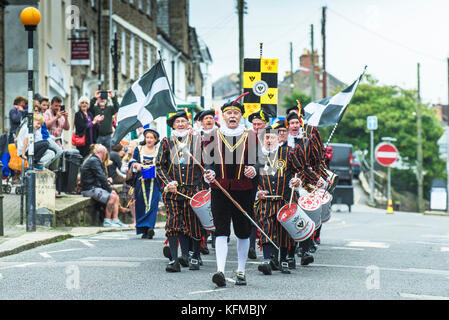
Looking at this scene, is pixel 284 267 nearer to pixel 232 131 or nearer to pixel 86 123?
pixel 232 131

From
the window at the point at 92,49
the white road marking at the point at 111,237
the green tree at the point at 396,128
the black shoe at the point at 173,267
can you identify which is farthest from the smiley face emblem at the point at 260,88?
the green tree at the point at 396,128

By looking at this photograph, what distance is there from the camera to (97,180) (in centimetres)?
1656

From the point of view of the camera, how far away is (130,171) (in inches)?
560

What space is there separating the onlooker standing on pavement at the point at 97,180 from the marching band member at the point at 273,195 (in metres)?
6.75

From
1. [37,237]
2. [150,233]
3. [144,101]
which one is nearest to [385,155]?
[150,233]

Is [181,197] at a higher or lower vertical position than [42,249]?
higher

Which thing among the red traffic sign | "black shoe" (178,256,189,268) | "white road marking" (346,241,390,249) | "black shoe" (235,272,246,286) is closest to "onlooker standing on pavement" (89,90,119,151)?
"white road marking" (346,241,390,249)

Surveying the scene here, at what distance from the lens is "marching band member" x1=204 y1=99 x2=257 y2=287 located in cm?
885

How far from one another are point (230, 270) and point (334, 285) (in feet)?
5.54

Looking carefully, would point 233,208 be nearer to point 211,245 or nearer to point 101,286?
point 101,286

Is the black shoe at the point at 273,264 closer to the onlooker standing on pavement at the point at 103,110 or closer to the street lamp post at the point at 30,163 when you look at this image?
the street lamp post at the point at 30,163

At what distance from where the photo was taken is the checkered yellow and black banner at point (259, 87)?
15391 millimetres

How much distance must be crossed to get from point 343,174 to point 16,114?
13.9 metres
